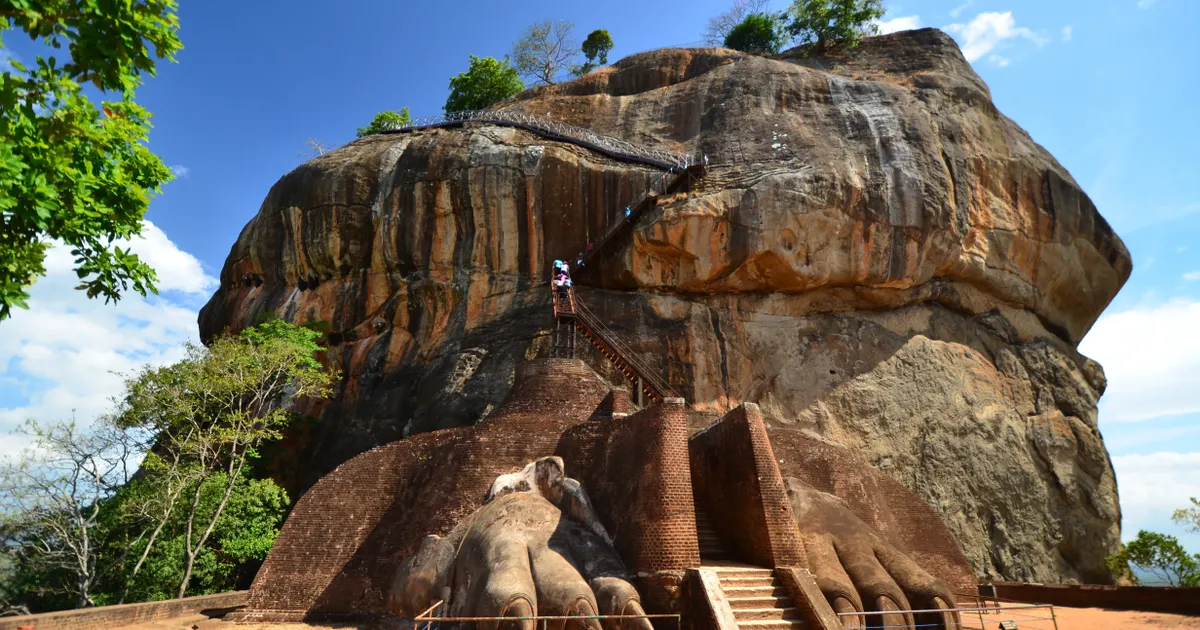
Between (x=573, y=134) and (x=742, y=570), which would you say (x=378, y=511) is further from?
(x=573, y=134)

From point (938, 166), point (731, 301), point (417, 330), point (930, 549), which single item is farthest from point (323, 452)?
point (938, 166)

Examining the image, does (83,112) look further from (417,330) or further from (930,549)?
(417,330)

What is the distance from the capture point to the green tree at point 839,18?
32.0m

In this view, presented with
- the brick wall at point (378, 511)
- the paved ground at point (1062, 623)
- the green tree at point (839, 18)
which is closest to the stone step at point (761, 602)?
the paved ground at point (1062, 623)

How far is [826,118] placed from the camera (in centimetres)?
2556

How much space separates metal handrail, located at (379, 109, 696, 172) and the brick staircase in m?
16.7

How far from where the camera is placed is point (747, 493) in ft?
35.9

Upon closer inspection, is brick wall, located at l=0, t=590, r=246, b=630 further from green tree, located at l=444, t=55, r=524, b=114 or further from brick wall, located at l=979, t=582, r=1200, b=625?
green tree, located at l=444, t=55, r=524, b=114

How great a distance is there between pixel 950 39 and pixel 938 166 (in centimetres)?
1019

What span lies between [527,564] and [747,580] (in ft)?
9.86

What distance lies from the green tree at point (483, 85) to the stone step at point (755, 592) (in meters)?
34.5

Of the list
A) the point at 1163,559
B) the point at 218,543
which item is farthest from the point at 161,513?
the point at 1163,559

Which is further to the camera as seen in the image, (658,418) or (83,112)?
(658,418)

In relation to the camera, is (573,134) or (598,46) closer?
(573,134)
